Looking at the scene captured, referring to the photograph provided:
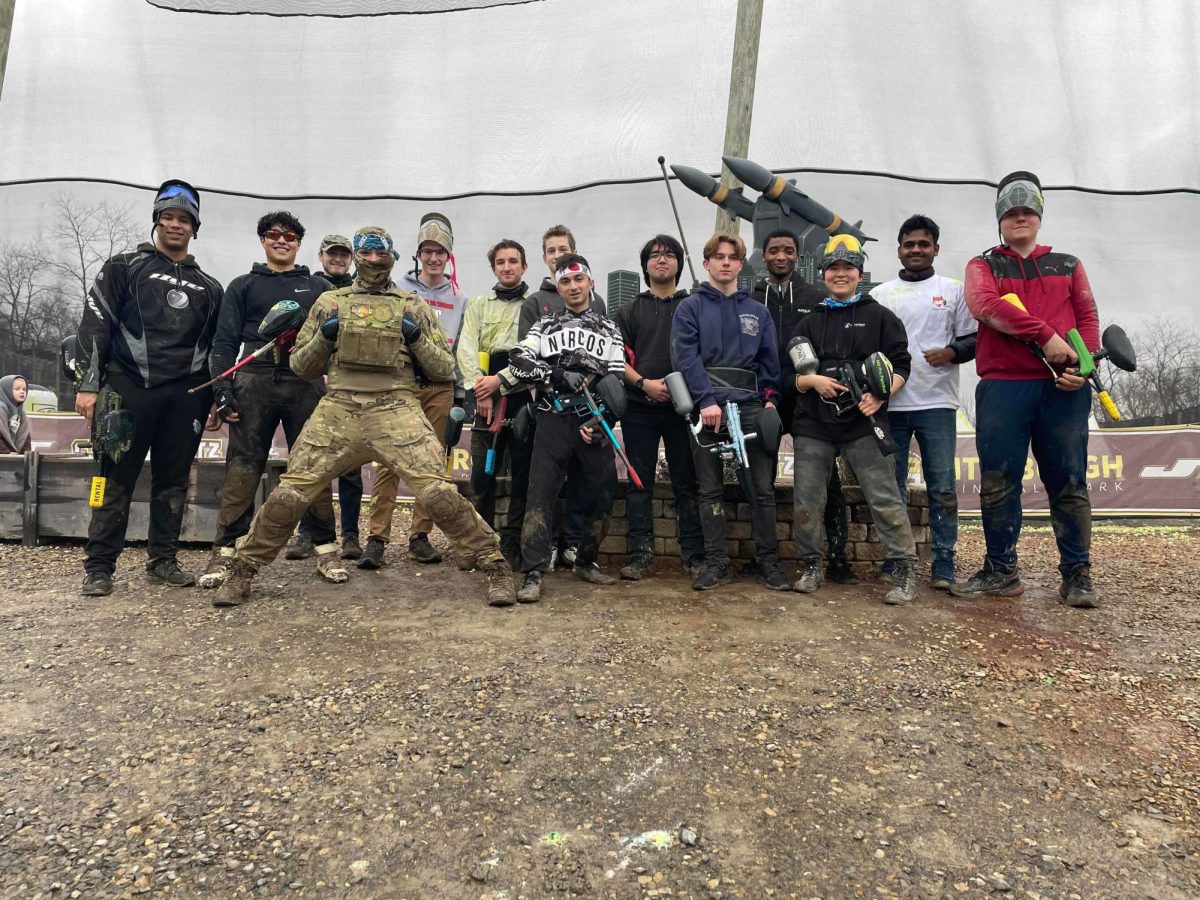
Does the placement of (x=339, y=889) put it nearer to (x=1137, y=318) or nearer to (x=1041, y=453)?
(x=1041, y=453)

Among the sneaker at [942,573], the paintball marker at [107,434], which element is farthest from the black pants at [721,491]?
the paintball marker at [107,434]

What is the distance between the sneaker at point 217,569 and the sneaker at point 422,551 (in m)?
1.14

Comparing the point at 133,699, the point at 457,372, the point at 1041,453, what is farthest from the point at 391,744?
the point at 1041,453

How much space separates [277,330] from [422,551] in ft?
5.71

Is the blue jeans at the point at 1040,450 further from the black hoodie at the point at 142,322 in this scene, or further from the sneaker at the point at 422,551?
the black hoodie at the point at 142,322

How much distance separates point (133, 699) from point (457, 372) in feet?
8.85

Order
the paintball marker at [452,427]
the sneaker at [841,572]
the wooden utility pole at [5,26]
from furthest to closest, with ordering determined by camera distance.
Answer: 1. the wooden utility pole at [5,26]
2. the sneaker at [841,572]
3. the paintball marker at [452,427]

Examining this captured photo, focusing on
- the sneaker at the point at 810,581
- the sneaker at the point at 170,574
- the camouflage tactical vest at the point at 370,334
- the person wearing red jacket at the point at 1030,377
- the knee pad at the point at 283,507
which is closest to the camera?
the knee pad at the point at 283,507

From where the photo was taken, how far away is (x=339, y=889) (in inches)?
67.3

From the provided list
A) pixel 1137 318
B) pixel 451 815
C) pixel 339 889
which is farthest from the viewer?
pixel 1137 318

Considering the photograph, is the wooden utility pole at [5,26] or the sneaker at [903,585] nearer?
the sneaker at [903,585]

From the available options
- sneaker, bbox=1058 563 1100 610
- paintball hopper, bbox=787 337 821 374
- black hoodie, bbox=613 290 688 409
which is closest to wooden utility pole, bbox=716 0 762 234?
black hoodie, bbox=613 290 688 409

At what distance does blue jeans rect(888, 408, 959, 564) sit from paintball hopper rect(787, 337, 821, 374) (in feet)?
2.16

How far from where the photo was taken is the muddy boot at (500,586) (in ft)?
12.7
